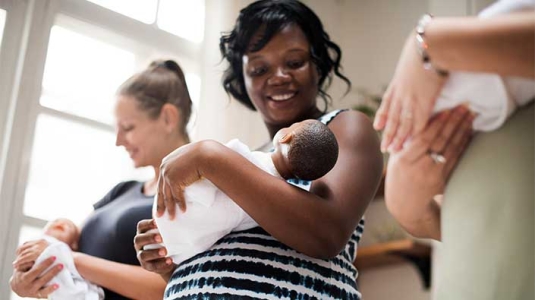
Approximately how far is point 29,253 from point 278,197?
0.68 m

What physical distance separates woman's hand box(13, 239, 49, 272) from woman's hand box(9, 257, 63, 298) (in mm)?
18

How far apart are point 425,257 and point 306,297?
4.40 feet

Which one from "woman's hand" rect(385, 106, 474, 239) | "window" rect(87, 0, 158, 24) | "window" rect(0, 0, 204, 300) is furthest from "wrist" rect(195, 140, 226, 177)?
"window" rect(87, 0, 158, 24)

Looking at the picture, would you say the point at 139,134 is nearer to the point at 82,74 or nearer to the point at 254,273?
the point at 82,74

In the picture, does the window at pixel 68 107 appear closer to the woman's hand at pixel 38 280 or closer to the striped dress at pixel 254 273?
the woman's hand at pixel 38 280

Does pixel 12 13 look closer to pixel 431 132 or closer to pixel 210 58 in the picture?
pixel 210 58

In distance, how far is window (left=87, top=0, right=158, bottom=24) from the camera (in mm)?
2178

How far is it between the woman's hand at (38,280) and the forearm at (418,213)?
0.80 meters

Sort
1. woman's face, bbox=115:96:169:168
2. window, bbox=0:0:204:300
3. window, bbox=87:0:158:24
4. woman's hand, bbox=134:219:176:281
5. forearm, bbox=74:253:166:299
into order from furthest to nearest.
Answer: window, bbox=87:0:158:24
window, bbox=0:0:204:300
woman's face, bbox=115:96:169:168
forearm, bbox=74:253:166:299
woman's hand, bbox=134:219:176:281

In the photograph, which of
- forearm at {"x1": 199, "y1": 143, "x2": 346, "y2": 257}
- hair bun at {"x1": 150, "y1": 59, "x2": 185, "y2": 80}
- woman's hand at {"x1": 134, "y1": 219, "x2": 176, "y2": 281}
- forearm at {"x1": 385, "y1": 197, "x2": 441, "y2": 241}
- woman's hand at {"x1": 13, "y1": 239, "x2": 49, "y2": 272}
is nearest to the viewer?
forearm at {"x1": 385, "y1": 197, "x2": 441, "y2": 241}

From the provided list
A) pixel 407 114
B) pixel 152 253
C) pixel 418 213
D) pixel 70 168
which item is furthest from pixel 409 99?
pixel 70 168

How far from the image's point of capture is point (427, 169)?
2.25ft

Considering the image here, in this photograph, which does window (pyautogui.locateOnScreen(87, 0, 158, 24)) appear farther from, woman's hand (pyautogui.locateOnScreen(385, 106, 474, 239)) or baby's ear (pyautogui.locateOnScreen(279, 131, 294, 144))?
woman's hand (pyautogui.locateOnScreen(385, 106, 474, 239))

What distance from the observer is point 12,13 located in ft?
6.20
